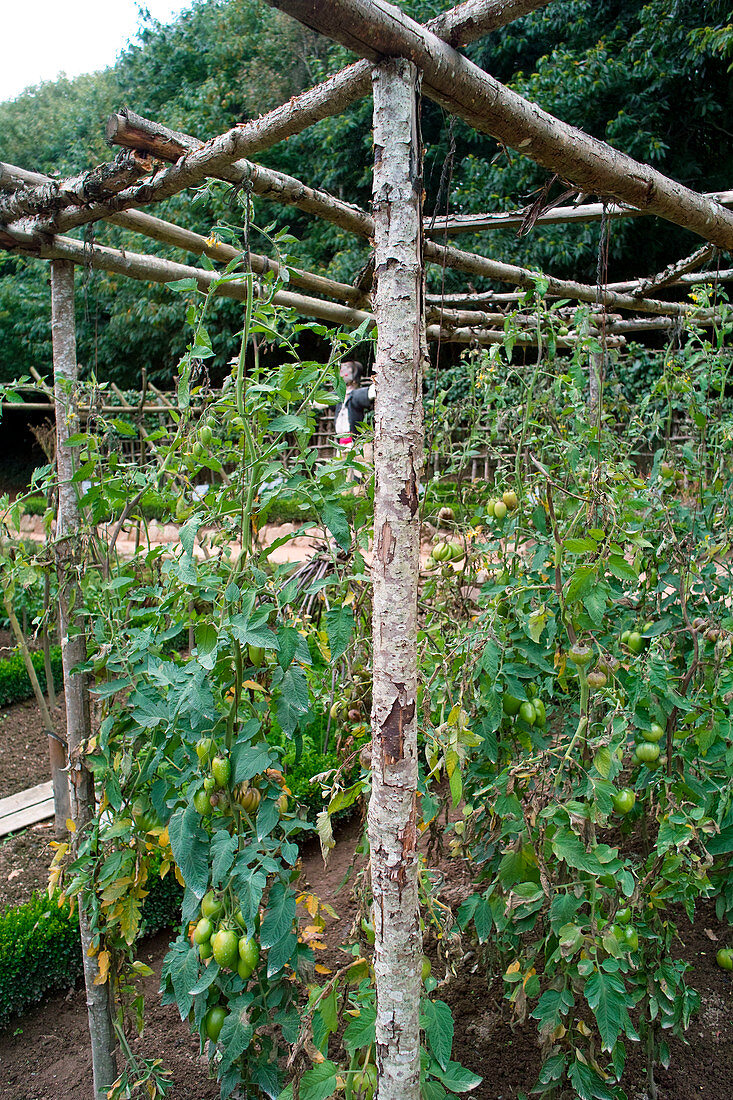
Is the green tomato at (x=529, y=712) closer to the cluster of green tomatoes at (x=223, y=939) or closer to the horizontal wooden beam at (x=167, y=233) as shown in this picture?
the cluster of green tomatoes at (x=223, y=939)

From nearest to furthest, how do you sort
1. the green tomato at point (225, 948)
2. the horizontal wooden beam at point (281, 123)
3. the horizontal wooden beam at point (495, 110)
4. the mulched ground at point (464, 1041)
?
the horizontal wooden beam at point (495, 110), the horizontal wooden beam at point (281, 123), the green tomato at point (225, 948), the mulched ground at point (464, 1041)

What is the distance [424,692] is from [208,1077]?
126 centimetres

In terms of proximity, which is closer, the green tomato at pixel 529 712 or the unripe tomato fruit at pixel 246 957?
the unripe tomato fruit at pixel 246 957

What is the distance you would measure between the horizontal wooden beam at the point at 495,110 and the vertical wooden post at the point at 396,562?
51mm

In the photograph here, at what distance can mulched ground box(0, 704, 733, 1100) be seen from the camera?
191 cm

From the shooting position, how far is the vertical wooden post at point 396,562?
1.10 metres

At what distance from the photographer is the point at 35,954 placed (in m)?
2.39

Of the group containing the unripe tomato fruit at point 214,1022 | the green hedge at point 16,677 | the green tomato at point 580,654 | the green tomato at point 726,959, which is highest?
the green tomato at point 580,654

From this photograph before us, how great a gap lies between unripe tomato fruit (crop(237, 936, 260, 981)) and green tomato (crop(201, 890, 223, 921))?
69mm

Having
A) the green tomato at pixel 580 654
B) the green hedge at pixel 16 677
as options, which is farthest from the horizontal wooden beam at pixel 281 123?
the green hedge at pixel 16 677

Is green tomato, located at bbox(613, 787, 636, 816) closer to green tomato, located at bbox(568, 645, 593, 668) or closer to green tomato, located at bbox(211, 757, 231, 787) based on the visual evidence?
green tomato, located at bbox(568, 645, 593, 668)

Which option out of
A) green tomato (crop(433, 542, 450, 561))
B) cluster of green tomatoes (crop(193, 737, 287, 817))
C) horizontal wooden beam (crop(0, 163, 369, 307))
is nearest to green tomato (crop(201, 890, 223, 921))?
cluster of green tomatoes (crop(193, 737, 287, 817))

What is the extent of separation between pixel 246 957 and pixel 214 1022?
9.6 inches

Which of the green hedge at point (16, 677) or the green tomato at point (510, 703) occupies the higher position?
the green tomato at point (510, 703)
